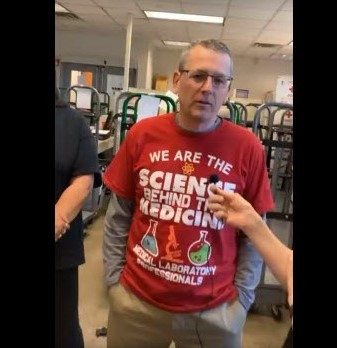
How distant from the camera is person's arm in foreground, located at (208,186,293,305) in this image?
2.48 ft

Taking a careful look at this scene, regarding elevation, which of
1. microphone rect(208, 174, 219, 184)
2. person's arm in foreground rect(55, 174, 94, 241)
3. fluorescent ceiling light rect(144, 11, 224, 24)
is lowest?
Answer: person's arm in foreground rect(55, 174, 94, 241)

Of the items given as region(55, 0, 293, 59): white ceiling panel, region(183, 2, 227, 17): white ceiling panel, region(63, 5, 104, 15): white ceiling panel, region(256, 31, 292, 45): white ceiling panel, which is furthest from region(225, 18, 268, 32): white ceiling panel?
region(63, 5, 104, 15): white ceiling panel

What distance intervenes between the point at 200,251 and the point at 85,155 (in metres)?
0.45

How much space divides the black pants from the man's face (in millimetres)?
641

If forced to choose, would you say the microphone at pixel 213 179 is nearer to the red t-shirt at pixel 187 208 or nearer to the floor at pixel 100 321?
the red t-shirt at pixel 187 208

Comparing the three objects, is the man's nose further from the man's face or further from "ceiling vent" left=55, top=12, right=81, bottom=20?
"ceiling vent" left=55, top=12, right=81, bottom=20

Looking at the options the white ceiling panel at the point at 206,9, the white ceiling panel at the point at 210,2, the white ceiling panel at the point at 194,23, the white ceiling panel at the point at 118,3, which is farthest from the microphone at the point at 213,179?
the white ceiling panel at the point at 118,3

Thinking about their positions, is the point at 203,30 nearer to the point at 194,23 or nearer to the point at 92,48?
the point at 194,23

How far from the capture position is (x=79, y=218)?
4.51 feet

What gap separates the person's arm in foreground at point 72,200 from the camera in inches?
46.5

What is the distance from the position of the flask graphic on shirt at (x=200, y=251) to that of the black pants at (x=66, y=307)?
0.43 metres

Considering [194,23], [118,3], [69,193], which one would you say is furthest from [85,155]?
[194,23]

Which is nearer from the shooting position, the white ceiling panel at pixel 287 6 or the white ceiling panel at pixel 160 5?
the white ceiling panel at pixel 287 6
